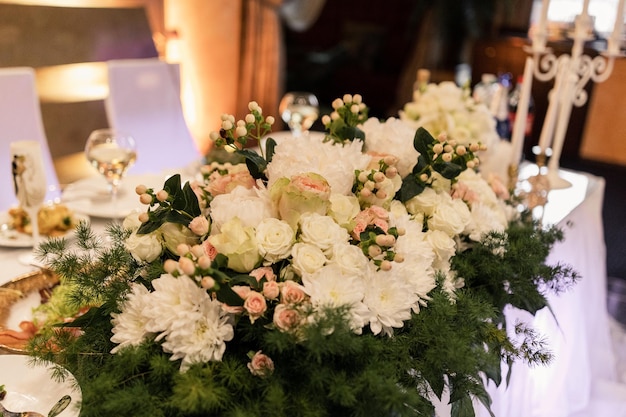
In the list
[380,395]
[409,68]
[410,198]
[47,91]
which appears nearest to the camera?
[380,395]

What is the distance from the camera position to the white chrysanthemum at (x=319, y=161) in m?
0.88

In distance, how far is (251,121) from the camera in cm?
93

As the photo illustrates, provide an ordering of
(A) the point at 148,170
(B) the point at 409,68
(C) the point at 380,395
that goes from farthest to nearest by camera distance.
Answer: (B) the point at 409,68
(A) the point at 148,170
(C) the point at 380,395

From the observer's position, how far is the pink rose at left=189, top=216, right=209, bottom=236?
807 millimetres

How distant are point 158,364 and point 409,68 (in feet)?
19.3

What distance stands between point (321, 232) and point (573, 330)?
140 centimetres

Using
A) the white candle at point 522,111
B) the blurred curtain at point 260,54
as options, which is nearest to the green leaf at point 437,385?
the white candle at point 522,111

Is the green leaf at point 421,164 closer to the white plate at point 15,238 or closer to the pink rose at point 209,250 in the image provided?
the pink rose at point 209,250

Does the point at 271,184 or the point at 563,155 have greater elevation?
the point at 271,184

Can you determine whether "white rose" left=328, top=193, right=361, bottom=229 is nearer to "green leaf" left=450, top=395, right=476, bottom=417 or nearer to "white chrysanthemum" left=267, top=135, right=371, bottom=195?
"white chrysanthemum" left=267, top=135, right=371, bottom=195

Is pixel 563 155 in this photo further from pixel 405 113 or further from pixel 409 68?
pixel 405 113

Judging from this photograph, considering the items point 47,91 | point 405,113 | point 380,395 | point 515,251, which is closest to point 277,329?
point 380,395

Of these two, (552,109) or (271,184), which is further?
(552,109)

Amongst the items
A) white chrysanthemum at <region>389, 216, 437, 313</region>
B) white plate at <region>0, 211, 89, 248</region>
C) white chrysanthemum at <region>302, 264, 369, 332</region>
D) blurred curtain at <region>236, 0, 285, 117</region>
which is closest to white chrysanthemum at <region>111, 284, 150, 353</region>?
white chrysanthemum at <region>302, 264, 369, 332</region>
